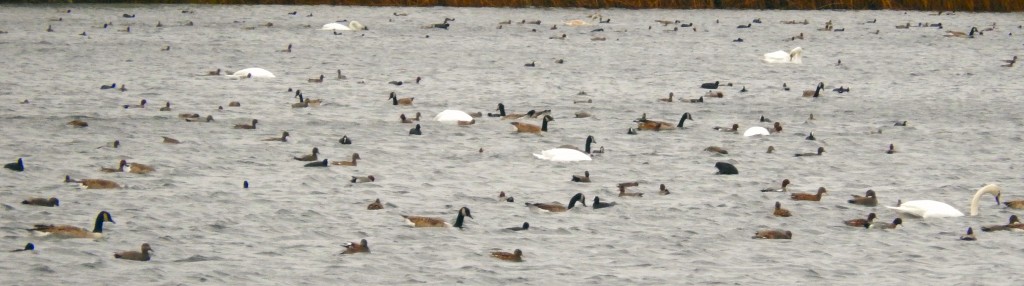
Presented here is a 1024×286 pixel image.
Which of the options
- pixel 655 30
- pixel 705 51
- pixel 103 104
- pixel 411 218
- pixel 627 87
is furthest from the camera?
pixel 655 30

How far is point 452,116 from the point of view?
82.8 feet

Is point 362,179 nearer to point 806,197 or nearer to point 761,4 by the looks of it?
point 806,197

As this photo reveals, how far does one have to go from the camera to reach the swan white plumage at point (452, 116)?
25.2 m

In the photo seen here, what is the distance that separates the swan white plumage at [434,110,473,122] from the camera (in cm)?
2517

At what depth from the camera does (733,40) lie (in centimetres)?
4469

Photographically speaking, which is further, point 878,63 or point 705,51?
point 705,51

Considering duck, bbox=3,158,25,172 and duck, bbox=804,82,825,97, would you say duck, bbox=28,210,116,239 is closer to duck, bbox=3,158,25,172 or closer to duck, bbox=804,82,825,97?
duck, bbox=3,158,25,172

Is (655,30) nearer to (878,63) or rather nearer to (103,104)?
(878,63)

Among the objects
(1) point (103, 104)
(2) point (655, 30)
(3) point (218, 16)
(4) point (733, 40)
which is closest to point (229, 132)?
(1) point (103, 104)

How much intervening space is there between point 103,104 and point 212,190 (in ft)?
31.3

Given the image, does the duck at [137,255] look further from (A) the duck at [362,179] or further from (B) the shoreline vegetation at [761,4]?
(B) the shoreline vegetation at [761,4]

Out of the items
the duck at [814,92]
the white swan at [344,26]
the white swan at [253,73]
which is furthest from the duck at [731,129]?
the white swan at [344,26]

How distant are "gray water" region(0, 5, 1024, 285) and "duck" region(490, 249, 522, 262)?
146 mm

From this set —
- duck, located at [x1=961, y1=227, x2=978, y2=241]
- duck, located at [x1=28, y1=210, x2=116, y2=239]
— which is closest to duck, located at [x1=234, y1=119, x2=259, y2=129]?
duck, located at [x1=28, y1=210, x2=116, y2=239]
